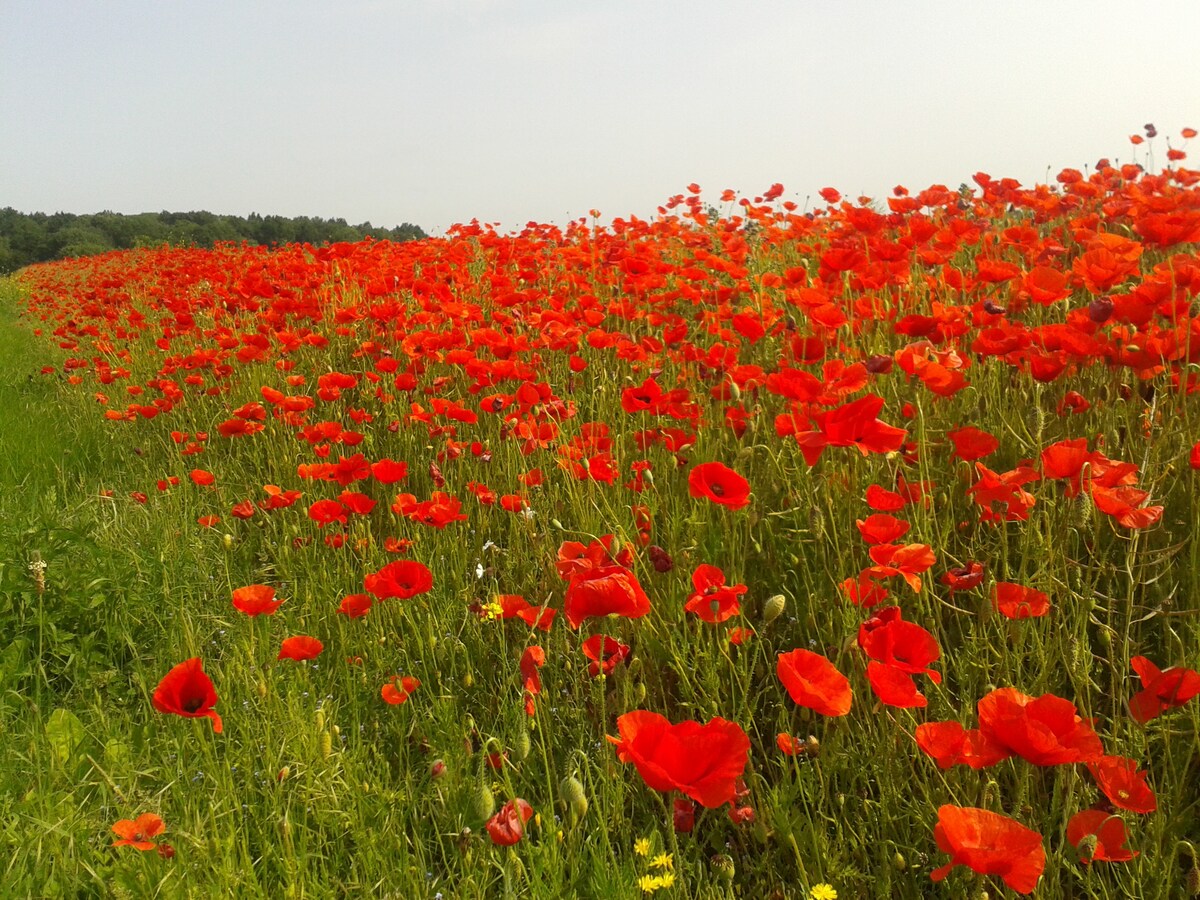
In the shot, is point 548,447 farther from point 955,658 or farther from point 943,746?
point 943,746

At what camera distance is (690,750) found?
1.05 meters

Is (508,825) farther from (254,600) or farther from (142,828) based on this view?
(254,600)

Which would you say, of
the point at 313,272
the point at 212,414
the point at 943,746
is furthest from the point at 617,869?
the point at 313,272

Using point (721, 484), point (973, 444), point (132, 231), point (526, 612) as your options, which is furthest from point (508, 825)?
point (132, 231)

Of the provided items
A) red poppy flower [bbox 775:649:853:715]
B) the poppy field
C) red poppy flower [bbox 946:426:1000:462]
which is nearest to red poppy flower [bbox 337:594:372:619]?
the poppy field

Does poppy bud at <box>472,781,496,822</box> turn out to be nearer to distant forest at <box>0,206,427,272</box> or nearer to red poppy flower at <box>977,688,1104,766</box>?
red poppy flower at <box>977,688,1104,766</box>

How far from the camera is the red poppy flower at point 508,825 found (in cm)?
109

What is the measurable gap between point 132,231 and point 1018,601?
40337 mm

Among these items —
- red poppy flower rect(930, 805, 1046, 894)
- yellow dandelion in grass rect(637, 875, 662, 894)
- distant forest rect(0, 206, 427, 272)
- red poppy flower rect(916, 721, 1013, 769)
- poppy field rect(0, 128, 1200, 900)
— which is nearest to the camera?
red poppy flower rect(930, 805, 1046, 894)

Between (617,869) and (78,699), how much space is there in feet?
5.09

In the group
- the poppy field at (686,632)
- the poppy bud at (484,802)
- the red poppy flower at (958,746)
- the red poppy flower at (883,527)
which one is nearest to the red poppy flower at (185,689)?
the poppy field at (686,632)

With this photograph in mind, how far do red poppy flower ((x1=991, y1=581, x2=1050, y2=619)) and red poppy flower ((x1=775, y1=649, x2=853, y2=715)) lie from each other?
1.44ft

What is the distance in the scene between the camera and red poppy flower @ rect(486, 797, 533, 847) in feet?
3.58

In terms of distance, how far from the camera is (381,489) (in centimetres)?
320
